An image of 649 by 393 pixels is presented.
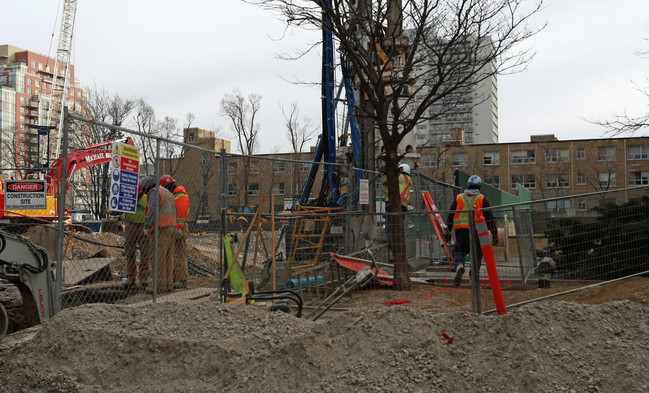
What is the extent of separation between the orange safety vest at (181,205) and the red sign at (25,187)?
308cm

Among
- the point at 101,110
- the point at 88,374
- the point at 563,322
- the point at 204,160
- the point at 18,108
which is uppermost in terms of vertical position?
the point at 18,108

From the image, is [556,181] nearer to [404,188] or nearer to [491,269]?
[404,188]

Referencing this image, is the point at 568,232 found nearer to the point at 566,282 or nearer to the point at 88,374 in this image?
the point at 566,282

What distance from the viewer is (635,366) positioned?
451 centimetres

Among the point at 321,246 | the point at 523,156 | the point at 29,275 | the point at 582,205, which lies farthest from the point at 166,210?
the point at 523,156

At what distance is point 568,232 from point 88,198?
1322cm

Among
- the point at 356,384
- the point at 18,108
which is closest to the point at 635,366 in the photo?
the point at 356,384

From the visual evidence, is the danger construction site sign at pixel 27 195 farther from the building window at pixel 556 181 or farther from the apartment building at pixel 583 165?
the building window at pixel 556 181

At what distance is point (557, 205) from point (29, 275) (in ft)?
23.1

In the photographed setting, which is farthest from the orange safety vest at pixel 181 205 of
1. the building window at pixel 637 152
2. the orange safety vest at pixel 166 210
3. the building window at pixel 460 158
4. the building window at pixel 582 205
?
the building window at pixel 637 152

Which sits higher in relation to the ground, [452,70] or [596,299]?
[452,70]

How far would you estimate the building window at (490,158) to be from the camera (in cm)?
6612

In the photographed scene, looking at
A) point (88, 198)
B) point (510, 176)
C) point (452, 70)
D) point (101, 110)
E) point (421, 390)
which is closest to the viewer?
point (421, 390)

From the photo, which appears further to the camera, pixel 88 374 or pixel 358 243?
pixel 358 243
